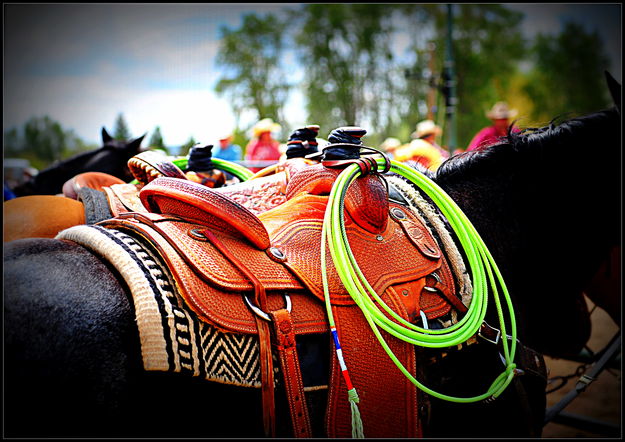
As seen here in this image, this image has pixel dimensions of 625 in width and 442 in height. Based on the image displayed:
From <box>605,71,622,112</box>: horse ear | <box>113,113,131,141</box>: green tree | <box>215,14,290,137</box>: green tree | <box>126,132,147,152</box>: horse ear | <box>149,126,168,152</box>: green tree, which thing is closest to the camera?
<box>605,71,622,112</box>: horse ear

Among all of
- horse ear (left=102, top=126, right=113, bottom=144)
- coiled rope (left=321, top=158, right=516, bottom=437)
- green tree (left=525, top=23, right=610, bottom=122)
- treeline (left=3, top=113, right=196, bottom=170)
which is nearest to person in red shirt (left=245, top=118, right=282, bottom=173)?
horse ear (left=102, top=126, right=113, bottom=144)

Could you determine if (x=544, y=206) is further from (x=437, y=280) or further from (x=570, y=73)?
(x=570, y=73)

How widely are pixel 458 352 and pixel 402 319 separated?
333 mm

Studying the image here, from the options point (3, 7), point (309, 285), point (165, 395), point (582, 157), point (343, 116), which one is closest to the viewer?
point (165, 395)

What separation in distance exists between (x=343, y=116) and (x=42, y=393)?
1814cm

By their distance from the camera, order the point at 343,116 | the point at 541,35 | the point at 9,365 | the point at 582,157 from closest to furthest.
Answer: the point at 9,365, the point at 582,157, the point at 343,116, the point at 541,35

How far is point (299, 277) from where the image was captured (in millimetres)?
1247

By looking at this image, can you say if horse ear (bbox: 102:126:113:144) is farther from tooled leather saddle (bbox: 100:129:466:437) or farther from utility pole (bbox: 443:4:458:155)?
utility pole (bbox: 443:4:458:155)

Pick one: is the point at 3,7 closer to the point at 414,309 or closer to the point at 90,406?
the point at 90,406

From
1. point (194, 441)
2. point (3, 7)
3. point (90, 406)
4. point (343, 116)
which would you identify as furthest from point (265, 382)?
point (343, 116)

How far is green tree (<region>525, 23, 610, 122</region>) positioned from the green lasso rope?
24730mm

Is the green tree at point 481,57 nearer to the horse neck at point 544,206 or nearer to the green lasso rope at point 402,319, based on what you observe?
the horse neck at point 544,206

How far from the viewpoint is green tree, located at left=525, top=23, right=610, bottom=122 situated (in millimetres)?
23147

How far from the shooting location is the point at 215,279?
1.12 meters
